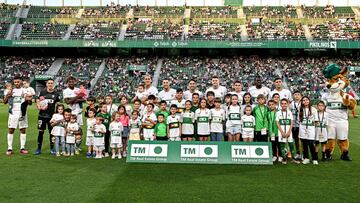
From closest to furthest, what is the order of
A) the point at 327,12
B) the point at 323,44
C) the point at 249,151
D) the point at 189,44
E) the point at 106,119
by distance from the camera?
the point at 249,151
the point at 106,119
the point at 323,44
the point at 189,44
the point at 327,12

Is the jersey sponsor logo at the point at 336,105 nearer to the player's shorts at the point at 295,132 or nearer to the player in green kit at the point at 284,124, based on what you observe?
the player's shorts at the point at 295,132

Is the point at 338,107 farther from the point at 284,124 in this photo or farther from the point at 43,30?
the point at 43,30

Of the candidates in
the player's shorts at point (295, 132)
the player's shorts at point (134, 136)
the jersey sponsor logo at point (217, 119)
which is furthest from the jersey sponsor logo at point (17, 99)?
the player's shorts at point (295, 132)

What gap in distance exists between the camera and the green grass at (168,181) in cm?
604

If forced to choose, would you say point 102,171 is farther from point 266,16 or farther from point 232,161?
point 266,16

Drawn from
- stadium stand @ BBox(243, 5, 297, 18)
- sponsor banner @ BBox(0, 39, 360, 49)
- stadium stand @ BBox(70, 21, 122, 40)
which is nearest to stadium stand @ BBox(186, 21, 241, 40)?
sponsor banner @ BBox(0, 39, 360, 49)

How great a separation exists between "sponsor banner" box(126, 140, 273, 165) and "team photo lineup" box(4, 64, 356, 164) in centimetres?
70

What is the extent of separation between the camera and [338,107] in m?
9.45

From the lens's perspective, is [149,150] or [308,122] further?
[308,122]

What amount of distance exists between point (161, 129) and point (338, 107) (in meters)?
4.57

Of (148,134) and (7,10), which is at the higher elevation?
(7,10)

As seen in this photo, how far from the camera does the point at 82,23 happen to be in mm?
50906

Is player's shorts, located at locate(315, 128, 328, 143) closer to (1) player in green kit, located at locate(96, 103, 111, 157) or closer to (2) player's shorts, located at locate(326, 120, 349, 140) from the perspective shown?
(2) player's shorts, located at locate(326, 120, 349, 140)

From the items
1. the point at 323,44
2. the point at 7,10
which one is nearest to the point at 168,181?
the point at 323,44
